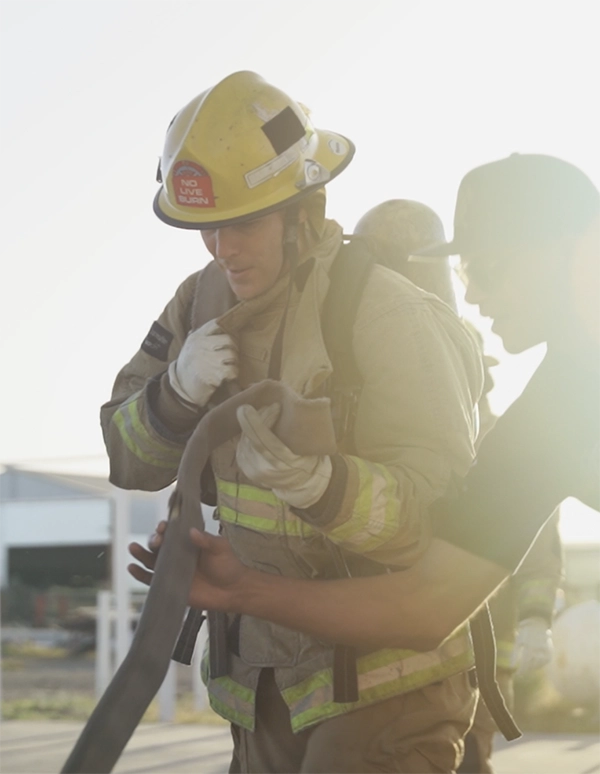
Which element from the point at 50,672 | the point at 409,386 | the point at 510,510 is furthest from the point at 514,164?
the point at 50,672

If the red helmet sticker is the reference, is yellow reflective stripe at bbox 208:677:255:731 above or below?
below

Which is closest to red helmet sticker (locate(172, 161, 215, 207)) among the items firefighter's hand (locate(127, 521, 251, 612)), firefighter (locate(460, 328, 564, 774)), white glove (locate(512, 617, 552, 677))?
firefighter's hand (locate(127, 521, 251, 612))

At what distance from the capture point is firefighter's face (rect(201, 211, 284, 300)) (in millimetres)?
2863

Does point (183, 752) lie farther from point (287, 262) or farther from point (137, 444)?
point (287, 262)

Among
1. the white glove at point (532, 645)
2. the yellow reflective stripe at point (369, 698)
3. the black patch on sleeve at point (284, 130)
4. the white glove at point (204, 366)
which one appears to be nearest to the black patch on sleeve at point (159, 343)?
the white glove at point (204, 366)

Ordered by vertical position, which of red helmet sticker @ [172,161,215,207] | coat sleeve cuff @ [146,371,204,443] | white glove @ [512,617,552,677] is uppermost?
red helmet sticker @ [172,161,215,207]

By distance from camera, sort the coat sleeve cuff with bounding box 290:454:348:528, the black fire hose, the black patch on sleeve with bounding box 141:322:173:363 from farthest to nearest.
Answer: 1. the black patch on sleeve with bounding box 141:322:173:363
2. the coat sleeve cuff with bounding box 290:454:348:528
3. the black fire hose

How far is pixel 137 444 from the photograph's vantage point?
9.71 feet

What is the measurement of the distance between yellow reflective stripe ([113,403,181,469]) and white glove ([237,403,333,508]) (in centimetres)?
48

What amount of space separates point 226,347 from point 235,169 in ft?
1.15

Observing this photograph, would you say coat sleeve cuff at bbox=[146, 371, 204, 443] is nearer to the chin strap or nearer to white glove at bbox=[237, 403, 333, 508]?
the chin strap

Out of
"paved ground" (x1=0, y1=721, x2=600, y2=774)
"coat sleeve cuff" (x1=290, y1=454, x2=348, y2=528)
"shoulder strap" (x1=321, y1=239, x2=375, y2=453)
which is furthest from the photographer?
"paved ground" (x1=0, y1=721, x2=600, y2=774)

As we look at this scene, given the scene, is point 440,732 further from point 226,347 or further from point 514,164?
point 514,164

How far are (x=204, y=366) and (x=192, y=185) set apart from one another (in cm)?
36
